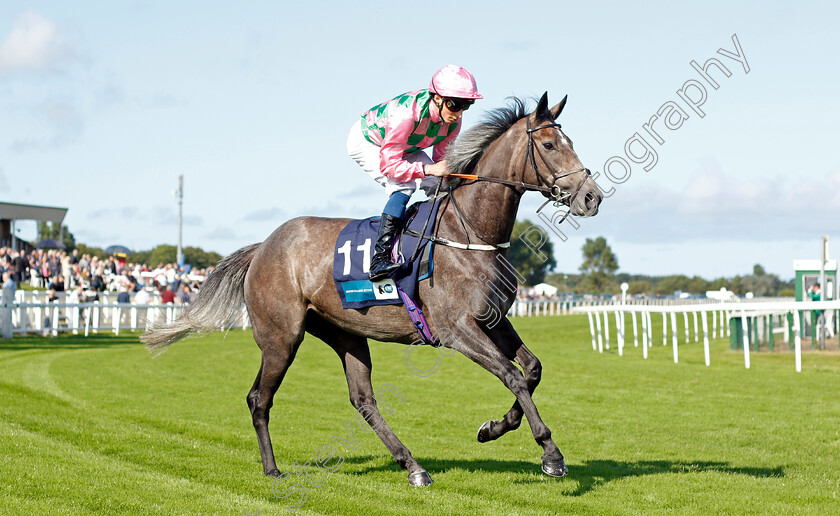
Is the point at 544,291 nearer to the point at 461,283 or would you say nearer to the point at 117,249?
the point at 117,249

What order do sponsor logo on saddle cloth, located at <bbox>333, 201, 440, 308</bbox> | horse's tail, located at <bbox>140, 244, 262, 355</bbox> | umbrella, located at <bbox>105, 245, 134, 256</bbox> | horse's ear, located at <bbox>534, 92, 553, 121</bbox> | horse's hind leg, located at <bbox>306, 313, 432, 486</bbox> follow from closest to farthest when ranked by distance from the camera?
horse's ear, located at <bbox>534, 92, 553, 121</bbox>
sponsor logo on saddle cloth, located at <bbox>333, 201, 440, 308</bbox>
horse's hind leg, located at <bbox>306, 313, 432, 486</bbox>
horse's tail, located at <bbox>140, 244, 262, 355</bbox>
umbrella, located at <bbox>105, 245, 134, 256</bbox>

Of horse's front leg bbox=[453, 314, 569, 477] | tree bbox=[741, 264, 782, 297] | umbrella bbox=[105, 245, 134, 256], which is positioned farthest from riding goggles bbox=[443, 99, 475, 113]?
tree bbox=[741, 264, 782, 297]

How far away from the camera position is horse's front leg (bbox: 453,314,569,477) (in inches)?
169

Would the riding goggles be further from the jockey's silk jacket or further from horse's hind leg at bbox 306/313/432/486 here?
horse's hind leg at bbox 306/313/432/486

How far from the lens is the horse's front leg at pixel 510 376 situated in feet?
14.1

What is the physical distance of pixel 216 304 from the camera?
6102mm

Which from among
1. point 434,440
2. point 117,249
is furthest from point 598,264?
point 434,440

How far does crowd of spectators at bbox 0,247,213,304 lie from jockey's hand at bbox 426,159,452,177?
17258mm

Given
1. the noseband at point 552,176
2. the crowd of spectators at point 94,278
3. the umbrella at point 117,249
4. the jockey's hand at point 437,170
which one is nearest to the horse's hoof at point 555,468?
the noseband at point 552,176

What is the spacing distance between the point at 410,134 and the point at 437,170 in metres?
0.28

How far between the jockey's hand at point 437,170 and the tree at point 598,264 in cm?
7903

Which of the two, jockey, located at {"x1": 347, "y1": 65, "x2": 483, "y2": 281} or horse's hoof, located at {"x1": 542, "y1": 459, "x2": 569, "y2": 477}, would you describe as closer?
horse's hoof, located at {"x1": 542, "y1": 459, "x2": 569, "y2": 477}

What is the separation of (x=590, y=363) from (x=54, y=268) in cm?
1699

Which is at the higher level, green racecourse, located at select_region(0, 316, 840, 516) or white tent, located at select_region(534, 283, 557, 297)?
white tent, located at select_region(534, 283, 557, 297)
